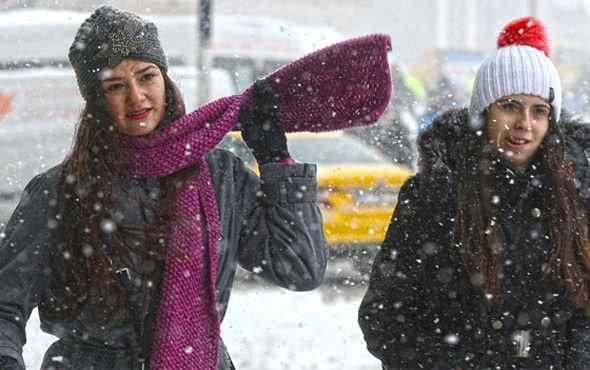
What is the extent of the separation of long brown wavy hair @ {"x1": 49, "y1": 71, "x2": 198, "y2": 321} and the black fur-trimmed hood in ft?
2.82

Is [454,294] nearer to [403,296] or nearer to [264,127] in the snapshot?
[403,296]

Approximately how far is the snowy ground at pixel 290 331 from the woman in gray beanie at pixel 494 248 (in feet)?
10.0

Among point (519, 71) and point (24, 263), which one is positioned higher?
point (519, 71)

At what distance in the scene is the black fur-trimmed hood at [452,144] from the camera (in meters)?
3.31

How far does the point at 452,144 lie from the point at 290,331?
4.10 m

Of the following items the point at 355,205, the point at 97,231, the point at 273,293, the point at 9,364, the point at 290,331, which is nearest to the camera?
the point at 9,364

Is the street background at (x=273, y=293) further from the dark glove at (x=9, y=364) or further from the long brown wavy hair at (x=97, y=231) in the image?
the dark glove at (x=9, y=364)

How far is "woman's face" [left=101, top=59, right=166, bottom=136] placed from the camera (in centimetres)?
282

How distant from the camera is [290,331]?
732 centimetres

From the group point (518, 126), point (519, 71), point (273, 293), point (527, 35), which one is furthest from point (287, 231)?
point (273, 293)

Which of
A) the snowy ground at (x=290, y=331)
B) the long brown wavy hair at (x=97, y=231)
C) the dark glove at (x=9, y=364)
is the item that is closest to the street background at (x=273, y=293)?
the snowy ground at (x=290, y=331)

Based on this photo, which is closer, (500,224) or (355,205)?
(500,224)

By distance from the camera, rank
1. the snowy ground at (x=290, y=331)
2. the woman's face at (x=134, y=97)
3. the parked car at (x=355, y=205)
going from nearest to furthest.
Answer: the woman's face at (x=134, y=97), the snowy ground at (x=290, y=331), the parked car at (x=355, y=205)

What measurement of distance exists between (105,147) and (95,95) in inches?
6.0
